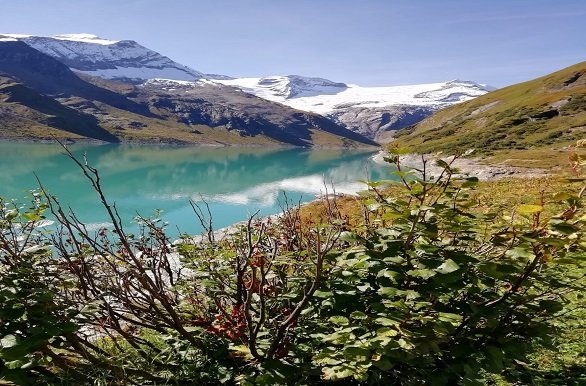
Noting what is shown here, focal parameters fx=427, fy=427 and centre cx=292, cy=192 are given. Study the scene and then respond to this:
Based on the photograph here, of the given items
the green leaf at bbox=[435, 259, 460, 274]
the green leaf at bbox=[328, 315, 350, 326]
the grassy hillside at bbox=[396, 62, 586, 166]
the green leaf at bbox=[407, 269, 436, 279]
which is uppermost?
the grassy hillside at bbox=[396, 62, 586, 166]

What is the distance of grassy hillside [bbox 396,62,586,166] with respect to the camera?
10956 cm

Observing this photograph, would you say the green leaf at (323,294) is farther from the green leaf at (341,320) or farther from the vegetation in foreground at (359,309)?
the green leaf at (341,320)

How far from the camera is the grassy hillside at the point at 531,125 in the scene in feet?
359

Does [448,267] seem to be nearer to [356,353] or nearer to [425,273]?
[425,273]

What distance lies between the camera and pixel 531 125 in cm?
13812

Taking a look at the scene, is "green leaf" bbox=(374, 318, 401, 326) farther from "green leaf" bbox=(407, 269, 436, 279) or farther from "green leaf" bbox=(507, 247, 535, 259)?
"green leaf" bbox=(507, 247, 535, 259)

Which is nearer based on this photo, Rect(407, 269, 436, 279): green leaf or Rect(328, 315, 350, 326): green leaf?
Rect(407, 269, 436, 279): green leaf

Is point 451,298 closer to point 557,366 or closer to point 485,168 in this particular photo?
point 557,366

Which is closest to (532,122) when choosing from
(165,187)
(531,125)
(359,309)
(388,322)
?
(531,125)

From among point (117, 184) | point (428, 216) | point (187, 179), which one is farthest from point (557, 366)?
point (187, 179)

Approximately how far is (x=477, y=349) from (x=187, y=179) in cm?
10852

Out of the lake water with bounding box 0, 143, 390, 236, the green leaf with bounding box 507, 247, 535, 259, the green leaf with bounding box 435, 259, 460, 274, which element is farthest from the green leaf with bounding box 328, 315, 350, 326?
the lake water with bounding box 0, 143, 390, 236

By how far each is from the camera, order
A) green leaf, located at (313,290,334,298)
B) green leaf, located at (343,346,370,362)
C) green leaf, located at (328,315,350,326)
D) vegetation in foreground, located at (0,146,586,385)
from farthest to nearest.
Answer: green leaf, located at (313,290,334,298)
green leaf, located at (328,315,350,326)
vegetation in foreground, located at (0,146,586,385)
green leaf, located at (343,346,370,362)

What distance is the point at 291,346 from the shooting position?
14.6 feet
